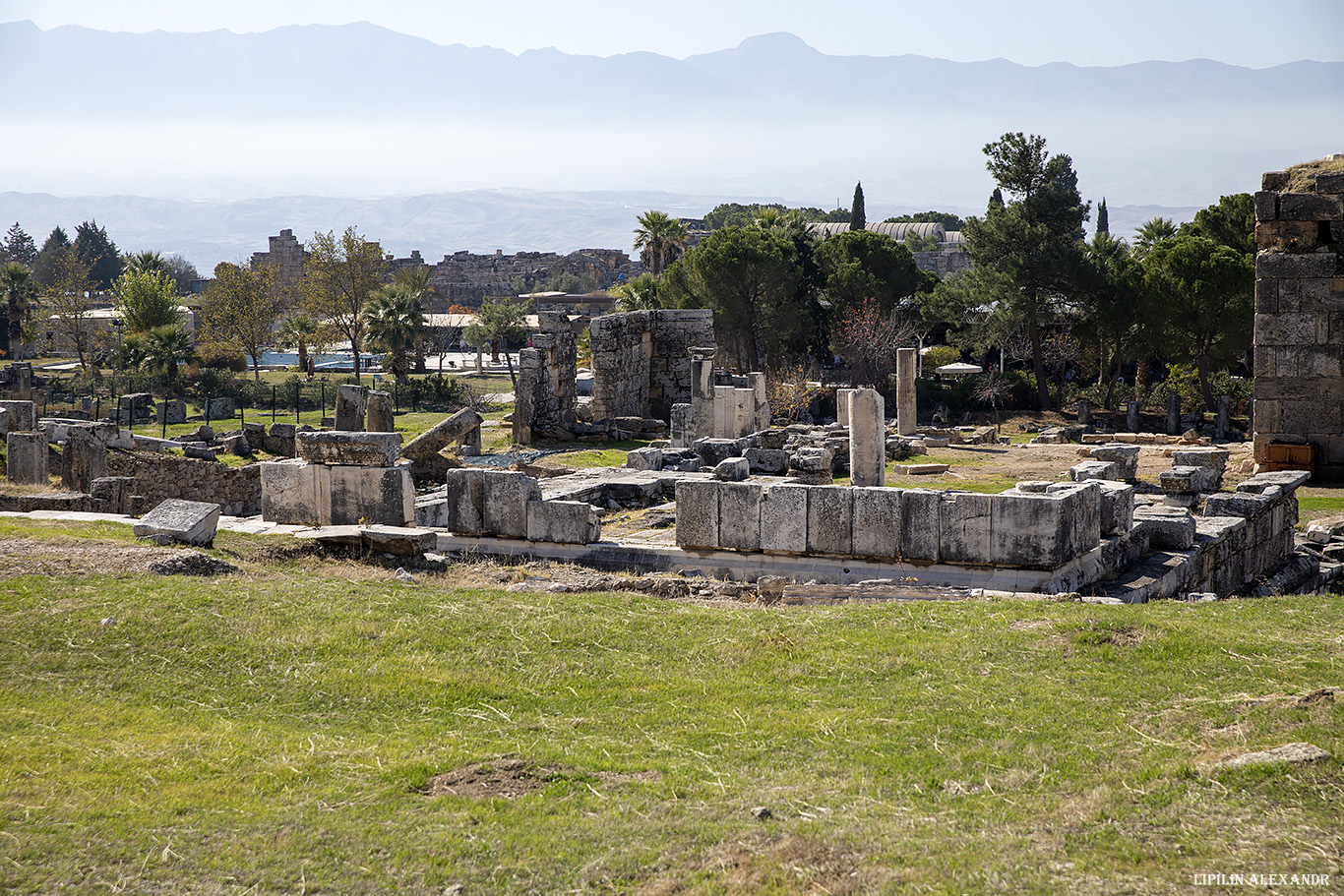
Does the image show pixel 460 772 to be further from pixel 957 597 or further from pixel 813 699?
pixel 957 597

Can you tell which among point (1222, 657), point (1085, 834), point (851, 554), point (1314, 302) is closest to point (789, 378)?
point (1314, 302)

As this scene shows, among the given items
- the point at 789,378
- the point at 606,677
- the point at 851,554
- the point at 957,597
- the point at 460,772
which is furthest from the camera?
the point at 789,378

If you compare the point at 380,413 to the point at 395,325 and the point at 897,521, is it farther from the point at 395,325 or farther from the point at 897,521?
the point at 395,325

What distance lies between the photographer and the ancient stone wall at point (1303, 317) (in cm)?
1989

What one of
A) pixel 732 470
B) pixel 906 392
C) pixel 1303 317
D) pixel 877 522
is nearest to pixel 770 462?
pixel 732 470

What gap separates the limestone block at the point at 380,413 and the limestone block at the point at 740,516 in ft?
19.1

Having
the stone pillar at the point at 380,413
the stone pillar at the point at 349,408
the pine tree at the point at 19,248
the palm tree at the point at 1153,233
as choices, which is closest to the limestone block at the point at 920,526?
the stone pillar at the point at 380,413

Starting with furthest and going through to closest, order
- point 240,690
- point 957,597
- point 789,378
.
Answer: point 789,378, point 957,597, point 240,690

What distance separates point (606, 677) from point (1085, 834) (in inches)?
147

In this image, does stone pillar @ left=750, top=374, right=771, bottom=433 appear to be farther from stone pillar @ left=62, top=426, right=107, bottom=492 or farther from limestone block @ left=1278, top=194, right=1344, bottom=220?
stone pillar @ left=62, top=426, right=107, bottom=492

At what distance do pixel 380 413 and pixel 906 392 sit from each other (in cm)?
1748

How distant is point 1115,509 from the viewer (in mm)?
13625

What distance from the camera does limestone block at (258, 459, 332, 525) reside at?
598 inches

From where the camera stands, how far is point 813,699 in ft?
25.4
